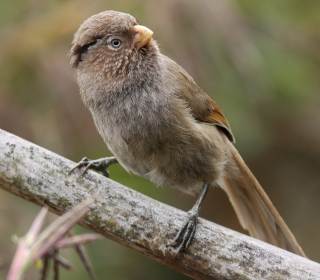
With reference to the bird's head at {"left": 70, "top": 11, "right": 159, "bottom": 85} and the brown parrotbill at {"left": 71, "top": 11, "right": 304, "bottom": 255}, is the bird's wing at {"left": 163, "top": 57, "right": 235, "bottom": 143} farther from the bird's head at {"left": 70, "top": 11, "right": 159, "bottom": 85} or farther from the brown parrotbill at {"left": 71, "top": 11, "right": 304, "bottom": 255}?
the bird's head at {"left": 70, "top": 11, "right": 159, "bottom": 85}

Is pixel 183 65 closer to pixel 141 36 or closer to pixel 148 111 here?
→ pixel 141 36

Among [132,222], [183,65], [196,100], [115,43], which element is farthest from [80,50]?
[132,222]

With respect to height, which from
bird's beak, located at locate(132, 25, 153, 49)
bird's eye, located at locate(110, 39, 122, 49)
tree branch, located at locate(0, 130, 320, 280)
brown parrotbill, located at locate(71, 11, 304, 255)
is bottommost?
tree branch, located at locate(0, 130, 320, 280)

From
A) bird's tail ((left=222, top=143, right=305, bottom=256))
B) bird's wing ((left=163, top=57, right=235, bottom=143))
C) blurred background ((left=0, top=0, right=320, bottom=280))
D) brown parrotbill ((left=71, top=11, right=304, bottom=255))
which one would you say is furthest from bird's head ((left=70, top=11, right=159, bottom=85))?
bird's tail ((left=222, top=143, right=305, bottom=256))

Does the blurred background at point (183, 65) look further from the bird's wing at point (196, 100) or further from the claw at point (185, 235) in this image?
the claw at point (185, 235)

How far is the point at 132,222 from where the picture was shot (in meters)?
3.12

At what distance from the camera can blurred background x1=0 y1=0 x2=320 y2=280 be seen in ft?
16.0

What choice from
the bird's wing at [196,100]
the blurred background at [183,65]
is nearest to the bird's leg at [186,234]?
the bird's wing at [196,100]

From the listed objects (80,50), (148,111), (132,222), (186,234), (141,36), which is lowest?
(132,222)

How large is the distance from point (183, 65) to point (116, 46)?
78cm

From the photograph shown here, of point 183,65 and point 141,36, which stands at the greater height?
point 183,65

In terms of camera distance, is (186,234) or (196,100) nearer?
(186,234)

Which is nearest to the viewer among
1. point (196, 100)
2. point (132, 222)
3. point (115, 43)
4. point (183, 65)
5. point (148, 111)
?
point (132, 222)

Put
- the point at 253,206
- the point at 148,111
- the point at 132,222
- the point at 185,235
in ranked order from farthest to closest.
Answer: the point at 253,206
the point at 148,111
the point at 185,235
the point at 132,222
